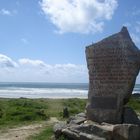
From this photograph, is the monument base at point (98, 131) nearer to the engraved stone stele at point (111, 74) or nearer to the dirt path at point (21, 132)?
the engraved stone stele at point (111, 74)

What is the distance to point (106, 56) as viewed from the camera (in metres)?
13.8

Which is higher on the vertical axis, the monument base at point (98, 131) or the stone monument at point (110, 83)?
the stone monument at point (110, 83)

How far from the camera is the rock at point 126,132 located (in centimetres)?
1191

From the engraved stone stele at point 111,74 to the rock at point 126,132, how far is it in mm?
1202

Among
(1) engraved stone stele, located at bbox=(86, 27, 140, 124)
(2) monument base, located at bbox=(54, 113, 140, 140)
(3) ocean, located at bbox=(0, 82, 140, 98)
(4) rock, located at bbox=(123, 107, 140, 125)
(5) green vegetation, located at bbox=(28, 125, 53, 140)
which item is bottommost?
(5) green vegetation, located at bbox=(28, 125, 53, 140)

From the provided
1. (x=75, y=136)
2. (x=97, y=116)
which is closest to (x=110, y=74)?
(x=97, y=116)

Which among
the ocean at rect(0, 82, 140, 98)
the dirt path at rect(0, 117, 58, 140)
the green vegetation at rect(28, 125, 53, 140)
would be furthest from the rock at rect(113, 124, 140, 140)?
the ocean at rect(0, 82, 140, 98)

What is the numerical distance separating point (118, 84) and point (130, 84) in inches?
17.4

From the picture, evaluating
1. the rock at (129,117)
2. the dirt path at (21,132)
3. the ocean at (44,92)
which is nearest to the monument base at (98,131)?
the rock at (129,117)

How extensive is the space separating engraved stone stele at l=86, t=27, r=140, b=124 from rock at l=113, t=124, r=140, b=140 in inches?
47.3

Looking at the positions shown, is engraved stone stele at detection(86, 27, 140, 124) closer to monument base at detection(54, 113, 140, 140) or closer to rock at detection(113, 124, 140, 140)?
monument base at detection(54, 113, 140, 140)

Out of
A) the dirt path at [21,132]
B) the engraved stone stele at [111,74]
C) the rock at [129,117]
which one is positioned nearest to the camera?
the rock at [129,117]

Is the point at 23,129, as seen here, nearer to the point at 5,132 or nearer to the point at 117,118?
the point at 5,132

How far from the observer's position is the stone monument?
13.3 m
